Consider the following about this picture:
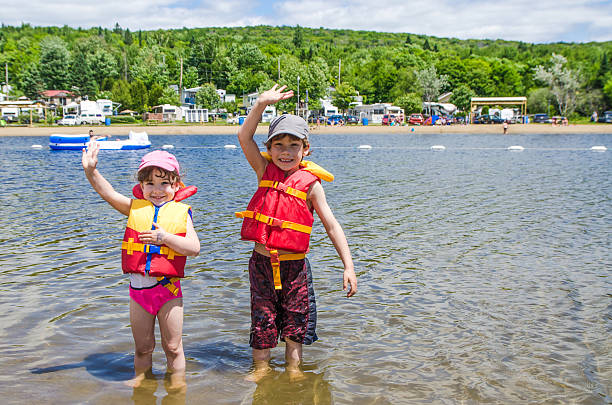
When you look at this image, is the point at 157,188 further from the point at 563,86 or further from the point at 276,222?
the point at 563,86

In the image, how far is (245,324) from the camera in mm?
6441

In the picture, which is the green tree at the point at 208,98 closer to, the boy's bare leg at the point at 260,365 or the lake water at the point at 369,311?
the lake water at the point at 369,311

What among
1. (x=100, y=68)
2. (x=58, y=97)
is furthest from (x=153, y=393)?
(x=100, y=68)

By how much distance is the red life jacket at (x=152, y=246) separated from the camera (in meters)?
4.14

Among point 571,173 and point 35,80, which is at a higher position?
point 35,80

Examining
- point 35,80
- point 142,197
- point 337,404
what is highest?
point 35,80

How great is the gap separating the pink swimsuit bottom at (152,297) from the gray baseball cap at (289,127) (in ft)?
4.89

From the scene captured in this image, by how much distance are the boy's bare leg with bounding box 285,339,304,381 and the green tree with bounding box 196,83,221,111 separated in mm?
108495

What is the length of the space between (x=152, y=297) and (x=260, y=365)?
1.33 m

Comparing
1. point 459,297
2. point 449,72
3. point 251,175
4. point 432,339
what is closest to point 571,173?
point 251,175

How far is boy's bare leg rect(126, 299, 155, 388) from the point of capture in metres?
4.23

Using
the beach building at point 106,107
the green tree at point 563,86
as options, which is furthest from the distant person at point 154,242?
the green tree at point 563,86

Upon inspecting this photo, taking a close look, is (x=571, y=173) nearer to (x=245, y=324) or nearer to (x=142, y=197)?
(x=245, y=324)

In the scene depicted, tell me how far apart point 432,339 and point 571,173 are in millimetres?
22419
